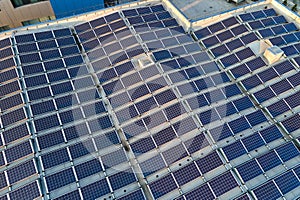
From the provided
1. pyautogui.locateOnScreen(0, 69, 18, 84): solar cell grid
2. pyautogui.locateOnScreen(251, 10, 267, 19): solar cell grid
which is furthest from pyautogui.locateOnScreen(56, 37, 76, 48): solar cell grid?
pyautogui.locateOnScreen(251, 10, 267, 19): solar cell grid

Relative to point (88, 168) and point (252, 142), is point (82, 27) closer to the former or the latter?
point (88, 168)

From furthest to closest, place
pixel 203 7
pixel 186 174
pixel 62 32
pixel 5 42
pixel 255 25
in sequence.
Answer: pixel 203 7
pixel 255 25
pixel 62 32
pixel 5 42
pixel 186 174

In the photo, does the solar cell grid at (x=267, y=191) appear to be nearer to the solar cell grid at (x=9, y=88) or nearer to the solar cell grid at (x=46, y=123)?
the solar cell grid at (x=46, y=123)

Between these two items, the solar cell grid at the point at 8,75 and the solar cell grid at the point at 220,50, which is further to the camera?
the solar cell grid at the point at 220,50

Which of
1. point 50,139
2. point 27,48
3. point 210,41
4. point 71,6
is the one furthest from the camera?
point 71,6

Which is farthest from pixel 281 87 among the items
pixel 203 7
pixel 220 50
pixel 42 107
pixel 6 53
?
pixel 6 53

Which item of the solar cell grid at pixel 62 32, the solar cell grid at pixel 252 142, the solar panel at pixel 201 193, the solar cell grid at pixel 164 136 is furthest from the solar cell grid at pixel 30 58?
the solar cell grid at pixel 252 142

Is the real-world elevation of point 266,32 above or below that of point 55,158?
below
